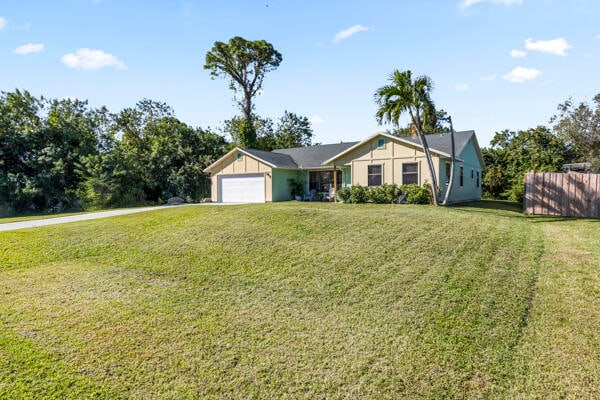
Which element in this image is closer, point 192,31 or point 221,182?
point 192,31

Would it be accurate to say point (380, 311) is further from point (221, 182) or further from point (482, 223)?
point (221, 182)

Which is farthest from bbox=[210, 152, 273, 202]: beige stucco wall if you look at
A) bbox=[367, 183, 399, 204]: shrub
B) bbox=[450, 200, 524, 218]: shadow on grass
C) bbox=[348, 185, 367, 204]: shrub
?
bbox=[450, 200, 524, 218]: shadow on grass

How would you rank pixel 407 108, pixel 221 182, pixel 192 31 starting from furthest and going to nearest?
pixel 221 182 < pixel 407 108 < pixel 192 31

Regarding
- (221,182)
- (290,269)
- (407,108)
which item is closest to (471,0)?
(407,108)

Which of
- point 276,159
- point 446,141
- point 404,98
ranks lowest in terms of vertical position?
point 276,159

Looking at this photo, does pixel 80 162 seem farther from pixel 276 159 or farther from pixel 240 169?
pixel 276 159

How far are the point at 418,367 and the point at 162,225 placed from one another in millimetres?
8714

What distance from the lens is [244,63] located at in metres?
35.2

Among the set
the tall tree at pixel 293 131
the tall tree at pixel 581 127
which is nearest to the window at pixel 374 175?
the tall tree at pixel 581 127

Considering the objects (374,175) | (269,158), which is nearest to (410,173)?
(374,175)

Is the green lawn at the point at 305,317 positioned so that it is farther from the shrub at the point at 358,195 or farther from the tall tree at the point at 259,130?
the tall tree at the point at 259,130

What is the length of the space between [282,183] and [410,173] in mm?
7893

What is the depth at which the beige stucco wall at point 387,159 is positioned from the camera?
1714 cm

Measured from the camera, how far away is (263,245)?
25.5ft
